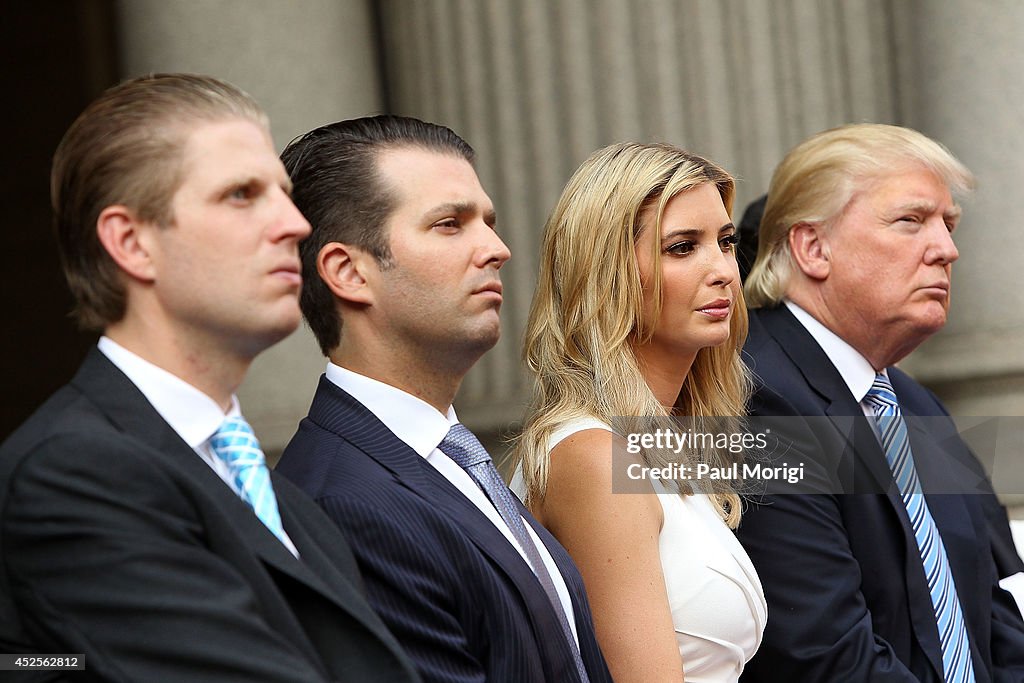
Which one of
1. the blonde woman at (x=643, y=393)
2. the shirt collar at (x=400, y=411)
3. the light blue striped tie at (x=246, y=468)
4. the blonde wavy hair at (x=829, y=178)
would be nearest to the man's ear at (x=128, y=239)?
the light blue striped tie at (x=246, y=468)

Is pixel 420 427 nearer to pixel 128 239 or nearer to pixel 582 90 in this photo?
pixel 128 239

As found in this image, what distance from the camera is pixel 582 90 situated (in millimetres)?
5477

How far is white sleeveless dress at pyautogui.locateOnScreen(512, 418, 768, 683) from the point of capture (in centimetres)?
285

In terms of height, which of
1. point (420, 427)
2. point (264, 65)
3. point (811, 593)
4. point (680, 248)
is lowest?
point (811, 593)

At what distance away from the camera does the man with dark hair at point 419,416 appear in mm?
2254

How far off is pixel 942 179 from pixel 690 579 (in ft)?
5.07

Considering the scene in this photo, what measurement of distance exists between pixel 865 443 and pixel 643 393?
0.74 metres

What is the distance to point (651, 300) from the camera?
309 cm

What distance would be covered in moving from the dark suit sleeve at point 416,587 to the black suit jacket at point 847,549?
112 cm

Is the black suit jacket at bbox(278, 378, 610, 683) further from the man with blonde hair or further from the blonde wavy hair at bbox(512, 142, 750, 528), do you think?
the man with blonde hair

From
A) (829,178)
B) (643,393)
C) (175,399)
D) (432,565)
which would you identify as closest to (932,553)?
(643,393)

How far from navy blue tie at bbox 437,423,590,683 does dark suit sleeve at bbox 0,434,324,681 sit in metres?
0.80

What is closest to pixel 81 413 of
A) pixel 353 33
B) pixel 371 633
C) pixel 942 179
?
pixel 371 633

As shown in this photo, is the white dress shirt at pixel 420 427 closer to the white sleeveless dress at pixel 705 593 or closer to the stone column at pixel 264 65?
the white sleeveless dress at pixel 705 593
